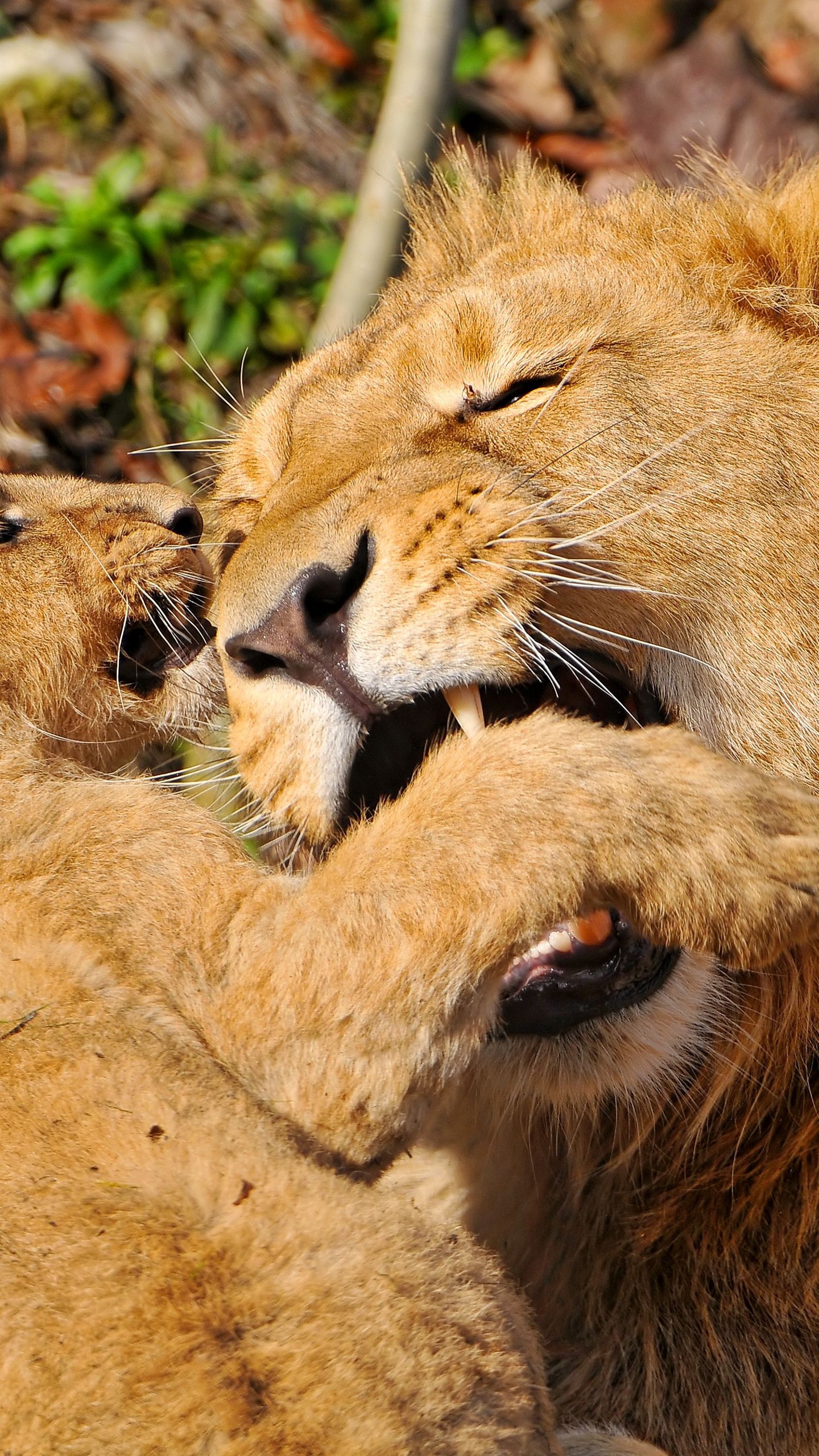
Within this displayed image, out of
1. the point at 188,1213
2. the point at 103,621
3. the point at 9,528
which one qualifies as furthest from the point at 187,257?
the point at 188,1213

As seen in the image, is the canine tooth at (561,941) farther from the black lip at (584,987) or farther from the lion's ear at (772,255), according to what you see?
the lion's ear at (772,255)

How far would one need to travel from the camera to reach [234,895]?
7.43 ft

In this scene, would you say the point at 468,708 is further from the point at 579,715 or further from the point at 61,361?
the point at 61,361

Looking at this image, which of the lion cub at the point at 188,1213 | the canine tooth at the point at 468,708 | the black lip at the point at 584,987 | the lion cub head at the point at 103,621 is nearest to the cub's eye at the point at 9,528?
the lion cub head at the point at 103,621

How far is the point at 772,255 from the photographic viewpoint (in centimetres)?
255

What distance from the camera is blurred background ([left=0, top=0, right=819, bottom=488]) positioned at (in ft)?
16.6

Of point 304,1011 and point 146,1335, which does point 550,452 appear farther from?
point 146,1335

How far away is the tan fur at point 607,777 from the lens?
2.06 meters

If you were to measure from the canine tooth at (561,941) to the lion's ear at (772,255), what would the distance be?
0.98 meters

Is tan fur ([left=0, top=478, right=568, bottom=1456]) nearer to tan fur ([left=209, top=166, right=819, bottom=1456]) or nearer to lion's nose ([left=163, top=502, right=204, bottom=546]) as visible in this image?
tan fur ([left=209, top=166, right=819, bottom=1456])

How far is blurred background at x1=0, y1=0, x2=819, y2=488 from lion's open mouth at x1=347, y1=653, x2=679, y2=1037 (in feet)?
7.56

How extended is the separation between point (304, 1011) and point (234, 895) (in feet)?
0.80

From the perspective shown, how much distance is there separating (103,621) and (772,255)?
1.24m

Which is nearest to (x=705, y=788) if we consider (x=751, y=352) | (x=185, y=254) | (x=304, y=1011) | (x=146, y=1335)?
(x=304, y=1011)
